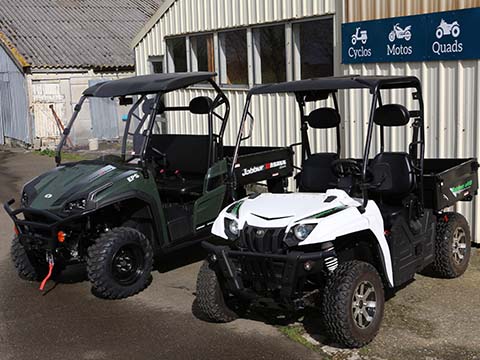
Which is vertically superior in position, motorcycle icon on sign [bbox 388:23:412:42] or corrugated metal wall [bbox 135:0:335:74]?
corrugated metal wall [bbox 135:0:335:74]

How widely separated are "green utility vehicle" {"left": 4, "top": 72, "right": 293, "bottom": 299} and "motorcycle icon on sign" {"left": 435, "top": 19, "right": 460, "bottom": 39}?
85.9 inches

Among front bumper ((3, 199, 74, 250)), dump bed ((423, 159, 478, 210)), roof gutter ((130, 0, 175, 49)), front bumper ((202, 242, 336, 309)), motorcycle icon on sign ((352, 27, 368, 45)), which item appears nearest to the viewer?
front bumper ((202, 242, 336, 309))

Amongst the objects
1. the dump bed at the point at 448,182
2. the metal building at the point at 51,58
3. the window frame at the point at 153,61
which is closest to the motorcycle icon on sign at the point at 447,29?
the dump bed at the point at 448,182

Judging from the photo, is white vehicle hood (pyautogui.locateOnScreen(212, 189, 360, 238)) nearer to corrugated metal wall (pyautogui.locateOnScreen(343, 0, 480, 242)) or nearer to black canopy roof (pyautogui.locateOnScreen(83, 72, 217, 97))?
black canopy roof (pyautogui.locateOnScreen(83, 72, 217, 97))

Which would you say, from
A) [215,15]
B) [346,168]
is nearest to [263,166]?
[346,168]

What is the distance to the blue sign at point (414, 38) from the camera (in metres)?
7.28

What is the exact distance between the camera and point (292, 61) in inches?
399

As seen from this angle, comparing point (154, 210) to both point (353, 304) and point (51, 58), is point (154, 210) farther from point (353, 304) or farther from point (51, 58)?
point (51, 58)

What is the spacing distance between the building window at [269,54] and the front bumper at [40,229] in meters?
5.01

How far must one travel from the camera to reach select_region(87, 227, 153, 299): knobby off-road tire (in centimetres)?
637

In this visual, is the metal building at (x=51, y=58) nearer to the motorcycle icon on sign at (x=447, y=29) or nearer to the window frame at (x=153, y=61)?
the window frame at (x=153, y=61)

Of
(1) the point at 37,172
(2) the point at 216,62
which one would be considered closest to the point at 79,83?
(1) the point at 37,172

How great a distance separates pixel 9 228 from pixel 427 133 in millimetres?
6117

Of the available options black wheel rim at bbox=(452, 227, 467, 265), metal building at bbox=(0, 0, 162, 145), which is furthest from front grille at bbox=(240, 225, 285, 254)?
metal building at bbox=(0, 0, 162, 145)
